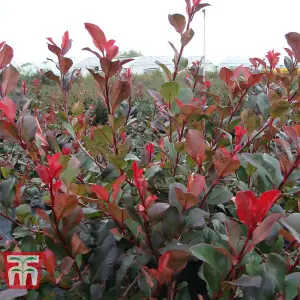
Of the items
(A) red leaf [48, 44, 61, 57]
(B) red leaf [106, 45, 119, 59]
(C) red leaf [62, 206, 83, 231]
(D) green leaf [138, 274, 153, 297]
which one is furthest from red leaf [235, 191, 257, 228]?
(A) red leaf [48, 44, 61, 57]

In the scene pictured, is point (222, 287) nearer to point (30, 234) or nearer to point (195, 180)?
point (195, 180)

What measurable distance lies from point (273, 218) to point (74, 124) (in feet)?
2.97

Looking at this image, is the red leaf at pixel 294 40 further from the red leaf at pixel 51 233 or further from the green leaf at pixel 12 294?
the green leaf at pixel 12 294

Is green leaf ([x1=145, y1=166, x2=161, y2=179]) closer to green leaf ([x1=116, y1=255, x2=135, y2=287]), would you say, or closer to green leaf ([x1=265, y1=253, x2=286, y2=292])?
green leaf ([x1=116, y1=255, x2=135, y2=287])

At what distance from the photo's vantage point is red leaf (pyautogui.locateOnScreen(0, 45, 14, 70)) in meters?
1.04

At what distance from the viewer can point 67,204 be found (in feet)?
2.52

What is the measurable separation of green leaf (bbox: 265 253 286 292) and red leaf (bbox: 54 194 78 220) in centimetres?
38

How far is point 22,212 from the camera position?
99 cm

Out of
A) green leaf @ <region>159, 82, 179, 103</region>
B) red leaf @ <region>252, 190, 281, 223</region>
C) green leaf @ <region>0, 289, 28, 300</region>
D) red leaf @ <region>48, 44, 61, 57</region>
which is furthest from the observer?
red leaf @ <region>48, 44, 61, 57</region>

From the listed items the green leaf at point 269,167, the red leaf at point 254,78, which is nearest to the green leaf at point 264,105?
the red leaf at point 254,78

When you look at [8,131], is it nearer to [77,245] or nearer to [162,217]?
[77,245]

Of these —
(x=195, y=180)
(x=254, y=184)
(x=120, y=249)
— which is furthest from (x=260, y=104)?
(x=120, y=249)

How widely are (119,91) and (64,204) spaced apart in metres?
0.36

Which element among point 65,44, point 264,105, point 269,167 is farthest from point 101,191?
point 264,105
